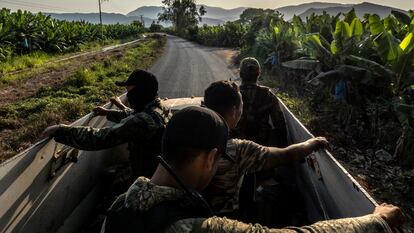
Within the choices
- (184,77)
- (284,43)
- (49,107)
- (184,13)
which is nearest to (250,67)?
(49,107)

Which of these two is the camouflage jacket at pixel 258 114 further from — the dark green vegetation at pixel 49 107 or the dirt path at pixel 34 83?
the dirt path at pixel 34 83

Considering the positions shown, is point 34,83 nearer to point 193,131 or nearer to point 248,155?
point 248,155

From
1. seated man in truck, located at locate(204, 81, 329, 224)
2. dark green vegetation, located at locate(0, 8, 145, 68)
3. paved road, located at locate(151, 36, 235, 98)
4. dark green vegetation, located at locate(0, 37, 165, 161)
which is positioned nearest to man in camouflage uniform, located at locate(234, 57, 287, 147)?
seated man in truck, located at locate(204, 81, 329, 224)

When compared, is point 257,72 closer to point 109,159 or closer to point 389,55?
point 109,159

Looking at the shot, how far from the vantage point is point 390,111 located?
701 centimetres

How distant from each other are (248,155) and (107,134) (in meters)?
1.10

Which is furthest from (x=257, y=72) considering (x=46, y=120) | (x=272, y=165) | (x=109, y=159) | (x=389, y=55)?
(x=46, y=120)

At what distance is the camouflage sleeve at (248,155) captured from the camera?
8.48ft

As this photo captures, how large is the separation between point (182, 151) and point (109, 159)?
357 cm

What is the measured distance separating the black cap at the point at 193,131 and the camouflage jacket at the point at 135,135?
4.91 ft

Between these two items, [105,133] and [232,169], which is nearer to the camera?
[232,169]

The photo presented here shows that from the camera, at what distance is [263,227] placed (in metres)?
1.57

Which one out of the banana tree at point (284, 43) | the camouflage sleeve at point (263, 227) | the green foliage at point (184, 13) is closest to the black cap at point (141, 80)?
the camouflage sleeve at point (263, 227)

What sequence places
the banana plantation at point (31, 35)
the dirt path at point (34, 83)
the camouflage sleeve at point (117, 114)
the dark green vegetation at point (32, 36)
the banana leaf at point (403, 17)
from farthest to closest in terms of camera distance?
the banana plantation at point (31, 35) < the dark green vegetation at point (32, 36) < the dirt path at point (34, 83) < the banana leaf at point (403, 17) < the camouflage sleeve at point (117, 114)
